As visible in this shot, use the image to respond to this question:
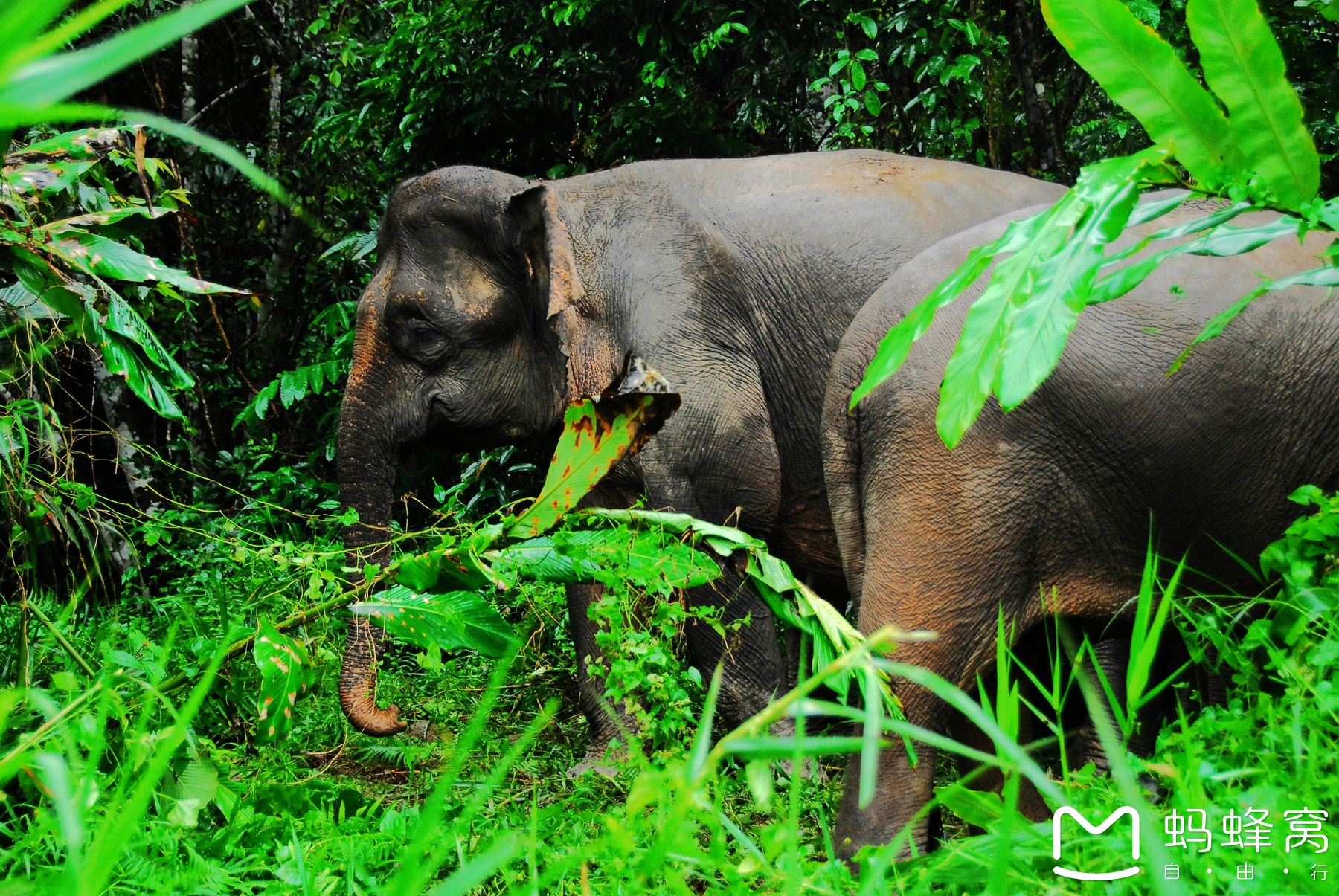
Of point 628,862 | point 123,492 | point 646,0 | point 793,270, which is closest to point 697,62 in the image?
point 646,0

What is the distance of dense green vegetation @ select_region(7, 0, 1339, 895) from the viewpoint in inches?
53.1

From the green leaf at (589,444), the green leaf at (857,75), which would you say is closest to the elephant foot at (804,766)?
the green leaf at (589,444)

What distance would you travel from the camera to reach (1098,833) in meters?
1.41

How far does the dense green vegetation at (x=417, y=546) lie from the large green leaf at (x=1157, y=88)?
4 cm

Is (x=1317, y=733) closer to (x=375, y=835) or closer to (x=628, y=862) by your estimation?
(x=628, y=862)

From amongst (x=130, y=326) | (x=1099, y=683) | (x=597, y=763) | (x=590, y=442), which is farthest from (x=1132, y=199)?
(x=597, y=763)

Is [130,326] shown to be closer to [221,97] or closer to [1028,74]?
[1028,74]

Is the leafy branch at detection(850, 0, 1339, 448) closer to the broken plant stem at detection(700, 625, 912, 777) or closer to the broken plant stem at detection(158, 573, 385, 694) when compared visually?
the broken plant stem at detection(700, 625, 912, 777)

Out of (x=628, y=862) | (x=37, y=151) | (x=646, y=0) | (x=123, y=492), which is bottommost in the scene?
(x=123, y=492)

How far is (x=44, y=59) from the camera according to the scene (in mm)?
746

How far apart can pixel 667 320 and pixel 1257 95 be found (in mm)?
2145

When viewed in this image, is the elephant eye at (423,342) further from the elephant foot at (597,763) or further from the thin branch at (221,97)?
the thin branch at (221,97)

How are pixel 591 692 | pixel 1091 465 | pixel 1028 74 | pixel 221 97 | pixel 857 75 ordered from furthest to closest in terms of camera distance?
pixel 221 97, pixel 1028 74, pixel 857 75, pixel 591 692, pixel 1091 465

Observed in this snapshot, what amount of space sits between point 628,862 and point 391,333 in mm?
2933
